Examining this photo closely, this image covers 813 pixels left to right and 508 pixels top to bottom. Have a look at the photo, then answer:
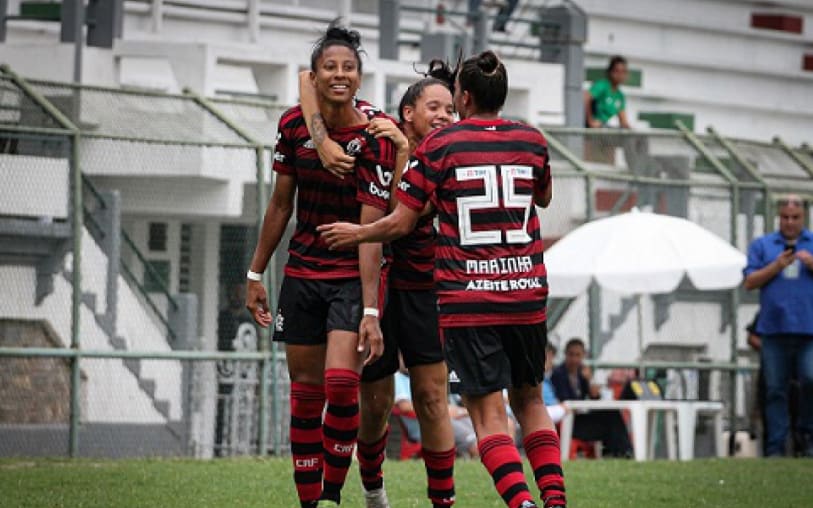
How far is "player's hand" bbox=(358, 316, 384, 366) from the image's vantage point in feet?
27.9

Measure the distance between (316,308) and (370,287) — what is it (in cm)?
33

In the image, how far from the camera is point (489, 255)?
7.87 metres

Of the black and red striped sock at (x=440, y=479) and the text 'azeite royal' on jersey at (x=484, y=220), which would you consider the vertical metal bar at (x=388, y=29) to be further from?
the text 'azeite royal' on jersey at (x=484, y=220)

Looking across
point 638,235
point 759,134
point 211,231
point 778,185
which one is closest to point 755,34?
point 759,134

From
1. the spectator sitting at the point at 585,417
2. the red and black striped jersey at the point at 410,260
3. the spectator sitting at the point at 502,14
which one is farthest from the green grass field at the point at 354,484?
the spectator sitting at the point at 502,14

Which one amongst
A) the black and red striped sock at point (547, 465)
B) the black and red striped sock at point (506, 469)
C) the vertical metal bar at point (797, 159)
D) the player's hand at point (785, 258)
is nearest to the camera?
the black and red striped sock at point (506, 469)

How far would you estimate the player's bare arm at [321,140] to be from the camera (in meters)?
8.46

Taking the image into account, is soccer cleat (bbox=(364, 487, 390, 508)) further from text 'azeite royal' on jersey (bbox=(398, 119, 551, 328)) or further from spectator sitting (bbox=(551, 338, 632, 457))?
spectator sitting (bbox=(551, 338, 632, 457))

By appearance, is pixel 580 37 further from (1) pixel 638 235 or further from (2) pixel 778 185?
(1) pixel 638 235

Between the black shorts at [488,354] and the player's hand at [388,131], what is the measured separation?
1.08 m

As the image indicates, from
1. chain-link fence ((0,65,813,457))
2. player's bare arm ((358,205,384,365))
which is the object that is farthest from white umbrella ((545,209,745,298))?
player's bare arm ((358,205,384,365))

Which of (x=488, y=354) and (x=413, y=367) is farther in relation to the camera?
(x=413, y=367)

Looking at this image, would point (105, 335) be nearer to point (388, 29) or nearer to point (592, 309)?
point (592, 309)

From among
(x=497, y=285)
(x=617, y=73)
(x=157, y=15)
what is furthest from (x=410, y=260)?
(x=157, y=15)
